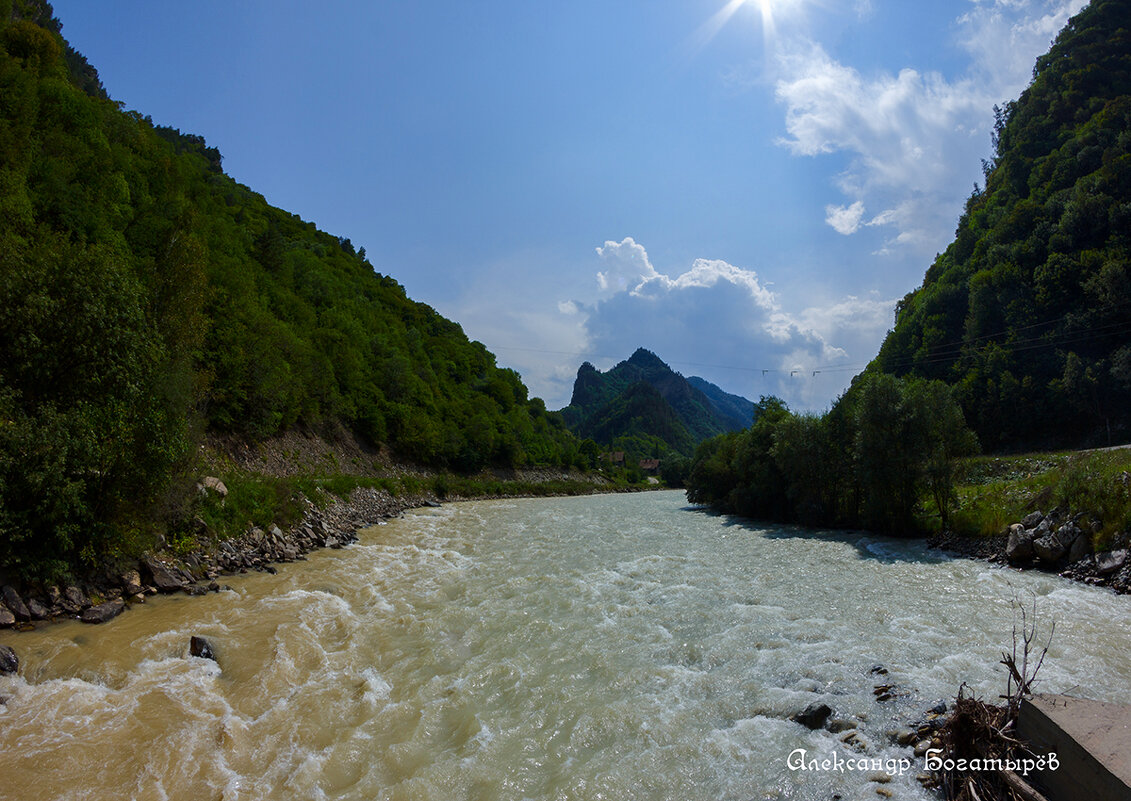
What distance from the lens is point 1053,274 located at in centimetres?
4750

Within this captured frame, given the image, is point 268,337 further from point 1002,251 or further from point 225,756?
point 1002,251

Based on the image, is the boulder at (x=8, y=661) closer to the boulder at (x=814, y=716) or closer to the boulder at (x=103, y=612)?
the boulder at (x=103, y=612)

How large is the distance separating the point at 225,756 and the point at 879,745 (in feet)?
26.8

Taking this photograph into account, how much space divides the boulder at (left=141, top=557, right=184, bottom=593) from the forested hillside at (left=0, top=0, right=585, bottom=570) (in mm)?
1142

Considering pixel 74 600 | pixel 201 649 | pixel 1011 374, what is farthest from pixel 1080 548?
pixel 1011 374

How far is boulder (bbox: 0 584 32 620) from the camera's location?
8688mm

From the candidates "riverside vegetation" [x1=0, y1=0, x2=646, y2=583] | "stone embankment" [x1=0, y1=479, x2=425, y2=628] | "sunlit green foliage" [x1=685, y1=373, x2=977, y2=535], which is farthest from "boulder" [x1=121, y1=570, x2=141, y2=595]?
"sunlit green foliage" [x1=685, y1=373, x2=977, y2=535]

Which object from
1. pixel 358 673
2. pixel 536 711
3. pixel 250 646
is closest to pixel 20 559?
pixel 250 646

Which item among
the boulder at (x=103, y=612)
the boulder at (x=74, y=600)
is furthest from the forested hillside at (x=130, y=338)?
the boulder at (x=103, y=612)

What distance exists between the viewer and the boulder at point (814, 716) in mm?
6637

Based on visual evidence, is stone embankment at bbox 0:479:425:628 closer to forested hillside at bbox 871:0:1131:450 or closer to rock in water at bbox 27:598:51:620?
rock in water at bbox 27:598:51:620

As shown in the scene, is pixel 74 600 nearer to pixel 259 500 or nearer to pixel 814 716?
pixel 259 500

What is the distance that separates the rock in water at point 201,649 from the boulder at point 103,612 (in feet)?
7.32

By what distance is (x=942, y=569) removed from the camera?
16719mm
